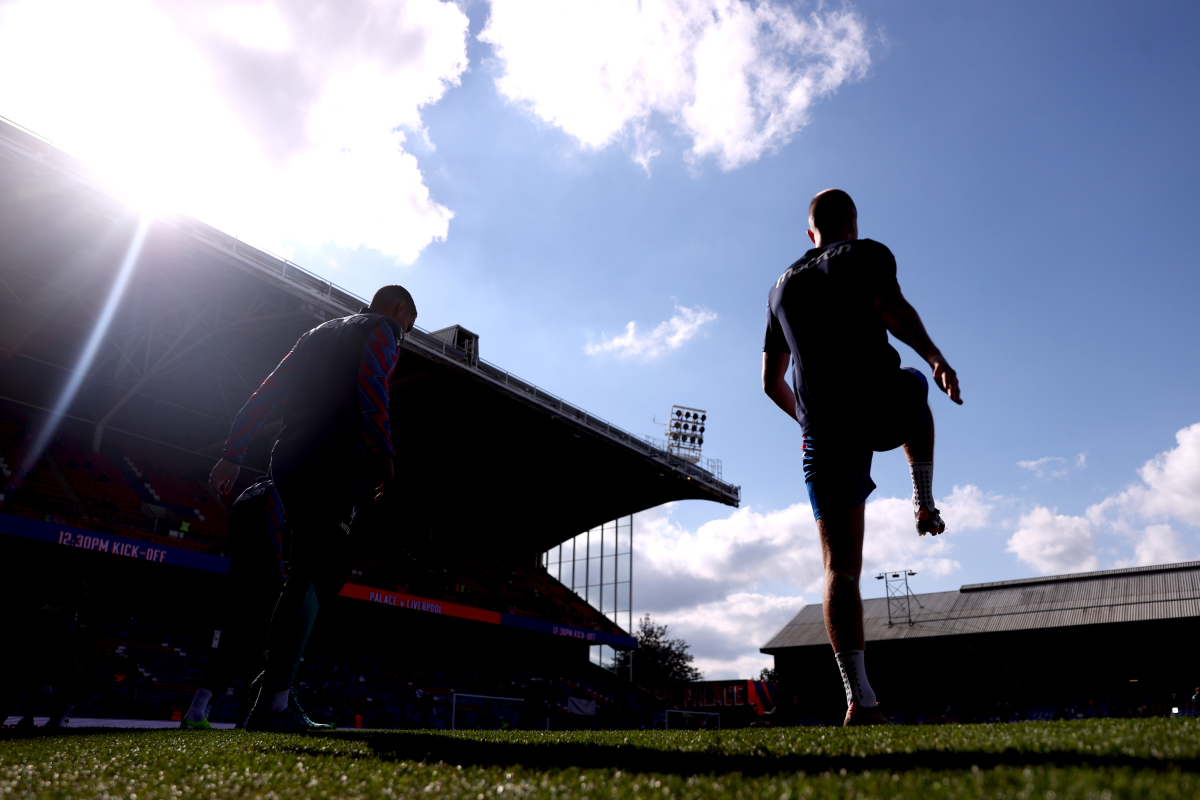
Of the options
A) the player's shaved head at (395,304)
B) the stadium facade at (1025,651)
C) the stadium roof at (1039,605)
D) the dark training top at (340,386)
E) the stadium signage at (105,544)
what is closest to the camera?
the dark training top at (340,386)

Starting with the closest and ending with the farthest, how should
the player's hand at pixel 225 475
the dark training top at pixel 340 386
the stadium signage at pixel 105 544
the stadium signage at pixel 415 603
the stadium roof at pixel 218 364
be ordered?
1. the dark training top at pixel 340 386
2. the player's hand at pixel 225 475
3. the stadium signage at pixel 105 544
4. the stadium roof at pixel 218 364
5. the stadium signage at pixel 415 603

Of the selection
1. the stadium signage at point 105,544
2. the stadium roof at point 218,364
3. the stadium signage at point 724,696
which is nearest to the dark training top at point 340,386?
the stadium roof at point 218,364

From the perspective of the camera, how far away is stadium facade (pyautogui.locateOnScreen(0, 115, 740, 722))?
1744 cm

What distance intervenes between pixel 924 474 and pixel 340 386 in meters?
2.24

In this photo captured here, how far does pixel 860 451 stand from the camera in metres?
2.41

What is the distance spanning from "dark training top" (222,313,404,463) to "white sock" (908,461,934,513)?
1.96 metres

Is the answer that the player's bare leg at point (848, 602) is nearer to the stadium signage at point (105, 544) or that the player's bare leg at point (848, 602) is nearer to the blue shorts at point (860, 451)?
the blue shorts at point (860, 451)

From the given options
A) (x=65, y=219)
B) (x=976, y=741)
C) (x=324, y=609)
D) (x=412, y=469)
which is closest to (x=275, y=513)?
(x=324, y=609)

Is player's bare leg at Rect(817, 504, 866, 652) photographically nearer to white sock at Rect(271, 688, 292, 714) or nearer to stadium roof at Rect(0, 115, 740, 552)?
white sock at Rect(271, 688, 292, 714)

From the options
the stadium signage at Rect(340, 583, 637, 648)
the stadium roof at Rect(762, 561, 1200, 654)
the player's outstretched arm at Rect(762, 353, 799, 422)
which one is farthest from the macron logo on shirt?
the stadium roof at Rect(762, 561, 1200, 654)

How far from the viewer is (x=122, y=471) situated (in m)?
22.5

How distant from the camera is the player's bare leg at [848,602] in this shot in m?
2.29

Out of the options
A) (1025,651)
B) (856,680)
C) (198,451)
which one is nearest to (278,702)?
(856,680)

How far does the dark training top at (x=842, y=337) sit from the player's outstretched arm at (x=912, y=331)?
1.2 inches
